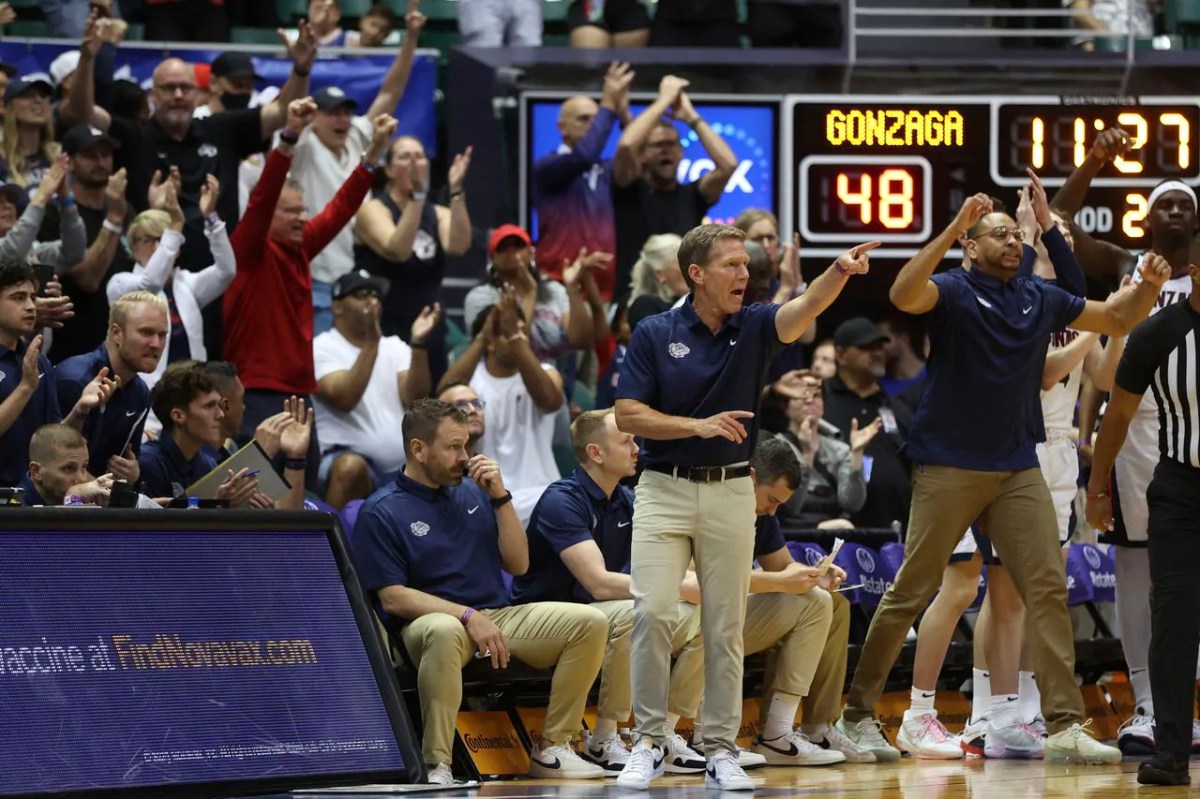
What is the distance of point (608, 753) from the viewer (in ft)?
28.1

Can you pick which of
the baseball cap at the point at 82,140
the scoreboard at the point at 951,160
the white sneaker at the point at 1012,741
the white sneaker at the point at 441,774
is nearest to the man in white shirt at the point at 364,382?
the baseball cap at the point at 82,140

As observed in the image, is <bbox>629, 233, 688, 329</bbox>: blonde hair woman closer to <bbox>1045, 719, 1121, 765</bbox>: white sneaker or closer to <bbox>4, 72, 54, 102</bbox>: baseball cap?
<bbox>4, 72, 54, 102</bbox>: baseball cap

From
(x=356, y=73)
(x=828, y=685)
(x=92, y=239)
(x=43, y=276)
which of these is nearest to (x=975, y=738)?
(x=828, y=685)

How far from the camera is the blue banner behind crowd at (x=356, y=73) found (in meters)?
13.8

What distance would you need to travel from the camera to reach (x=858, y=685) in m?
8.87

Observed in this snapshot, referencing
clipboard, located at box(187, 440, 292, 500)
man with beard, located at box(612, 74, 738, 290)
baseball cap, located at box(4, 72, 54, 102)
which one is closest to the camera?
clipboard, located at box(187, 440, 292, 500)

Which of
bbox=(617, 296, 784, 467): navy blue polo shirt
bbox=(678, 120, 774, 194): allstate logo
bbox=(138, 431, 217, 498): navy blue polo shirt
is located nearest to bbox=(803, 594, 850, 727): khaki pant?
bbox=(617, 296, 784, 467): navy blue polo shirt

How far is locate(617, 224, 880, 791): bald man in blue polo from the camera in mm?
7555

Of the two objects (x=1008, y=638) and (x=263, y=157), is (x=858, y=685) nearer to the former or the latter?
(x=1008, y=638)

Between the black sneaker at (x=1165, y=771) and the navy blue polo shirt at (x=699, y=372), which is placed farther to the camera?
the navy blue polo shirt at (x=699, y=372)

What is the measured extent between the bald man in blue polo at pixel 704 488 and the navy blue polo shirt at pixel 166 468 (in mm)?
2386

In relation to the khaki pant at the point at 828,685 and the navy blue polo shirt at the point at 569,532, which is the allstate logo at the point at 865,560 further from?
the navy blue polo shirt at the point at 569,532

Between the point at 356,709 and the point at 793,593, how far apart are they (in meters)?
3.03

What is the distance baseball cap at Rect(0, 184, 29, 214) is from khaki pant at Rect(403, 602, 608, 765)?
376cm
